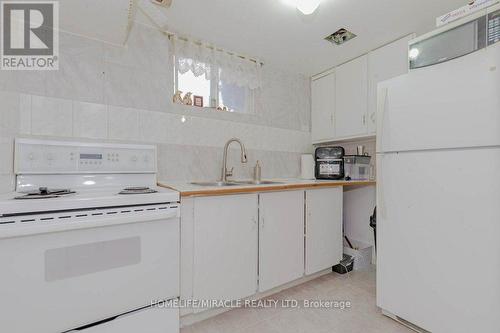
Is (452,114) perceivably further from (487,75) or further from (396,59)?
(396,59)

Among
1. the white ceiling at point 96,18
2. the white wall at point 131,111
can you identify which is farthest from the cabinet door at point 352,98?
the white ceiling at point 96,18

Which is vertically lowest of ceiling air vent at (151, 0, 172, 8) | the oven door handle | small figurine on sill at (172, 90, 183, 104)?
the oven door handle

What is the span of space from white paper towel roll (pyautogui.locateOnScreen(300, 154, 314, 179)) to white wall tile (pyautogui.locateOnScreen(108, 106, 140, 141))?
1694 millimetres

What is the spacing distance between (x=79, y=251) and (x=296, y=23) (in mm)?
2061

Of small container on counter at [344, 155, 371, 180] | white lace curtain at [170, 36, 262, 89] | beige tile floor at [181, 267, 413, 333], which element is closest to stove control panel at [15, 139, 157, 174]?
white lace curtain at [170, 36, 262, 89]

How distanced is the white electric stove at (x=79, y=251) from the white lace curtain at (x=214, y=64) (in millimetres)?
1069

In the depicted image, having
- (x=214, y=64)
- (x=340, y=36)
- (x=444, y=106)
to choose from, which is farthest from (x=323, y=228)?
(x=214, y=64)

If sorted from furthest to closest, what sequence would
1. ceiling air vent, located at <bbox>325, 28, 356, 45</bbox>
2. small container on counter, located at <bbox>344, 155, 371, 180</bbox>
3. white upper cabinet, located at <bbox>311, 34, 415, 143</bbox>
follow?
small container on counter, located at <bbox>344, 155, 371, 180</bbox>
white upper cabinet, located at <bbox>311, 34, 415, 143</bbox>
ceiling air vent, located at <bbox>325, 28, 356, 45</bbox>

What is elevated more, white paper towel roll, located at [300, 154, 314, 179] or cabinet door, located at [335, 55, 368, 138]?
cabinet door, located at [335, 55, 368, 138]

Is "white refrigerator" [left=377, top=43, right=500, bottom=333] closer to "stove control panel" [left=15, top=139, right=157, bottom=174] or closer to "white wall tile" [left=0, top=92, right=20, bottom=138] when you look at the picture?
"stove control panel" [left=15, top=139, right=157, bottom=174]

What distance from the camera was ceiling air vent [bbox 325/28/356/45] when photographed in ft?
6.25

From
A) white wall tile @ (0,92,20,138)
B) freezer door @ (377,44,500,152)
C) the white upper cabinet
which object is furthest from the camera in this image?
the white upper cabinet

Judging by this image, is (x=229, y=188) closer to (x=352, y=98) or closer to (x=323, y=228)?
(x=323, y=228)

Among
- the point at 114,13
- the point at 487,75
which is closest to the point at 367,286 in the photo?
the point at 487,75
